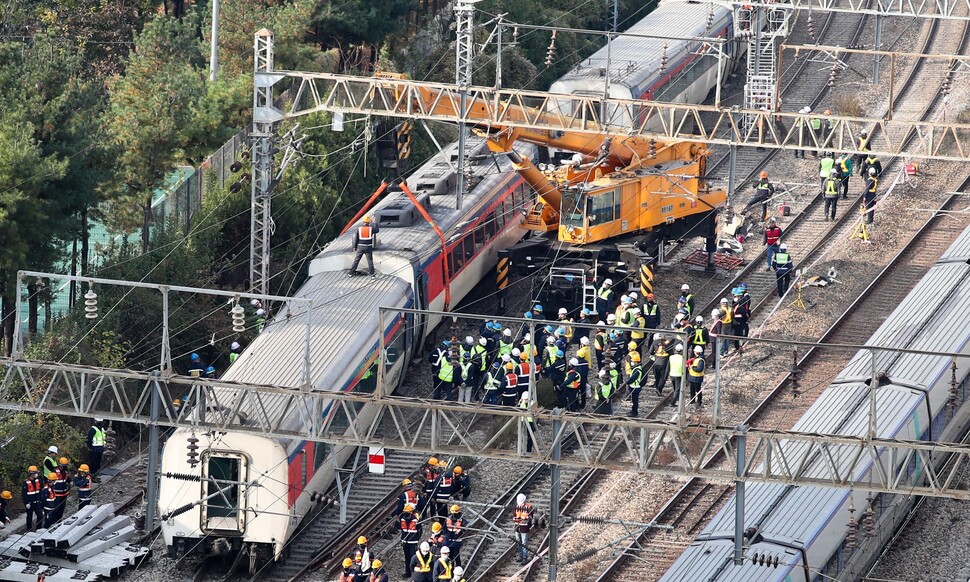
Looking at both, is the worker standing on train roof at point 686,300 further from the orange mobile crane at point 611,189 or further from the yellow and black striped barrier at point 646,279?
the orange mobile crane at point 611,189

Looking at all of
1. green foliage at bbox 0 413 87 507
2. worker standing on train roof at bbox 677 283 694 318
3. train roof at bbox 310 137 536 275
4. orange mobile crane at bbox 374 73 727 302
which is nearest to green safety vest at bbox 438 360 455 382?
train roof at bbox 310 137 536 275

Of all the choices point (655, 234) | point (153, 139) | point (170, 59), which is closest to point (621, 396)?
point (655, 234)

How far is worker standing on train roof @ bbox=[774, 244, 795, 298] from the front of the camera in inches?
1805

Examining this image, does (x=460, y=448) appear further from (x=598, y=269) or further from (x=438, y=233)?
(x=598, y=269)

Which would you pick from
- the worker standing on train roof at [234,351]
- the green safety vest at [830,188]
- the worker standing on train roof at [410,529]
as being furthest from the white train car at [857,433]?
the worker standing on train roof at [234,351]

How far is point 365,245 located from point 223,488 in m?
8.00

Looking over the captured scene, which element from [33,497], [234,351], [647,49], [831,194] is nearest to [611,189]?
[831,194]

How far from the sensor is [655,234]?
1859 inches

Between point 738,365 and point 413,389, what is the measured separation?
752cm

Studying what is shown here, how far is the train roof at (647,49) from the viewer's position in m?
53.3

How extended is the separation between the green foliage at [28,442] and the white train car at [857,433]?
14.1 metres

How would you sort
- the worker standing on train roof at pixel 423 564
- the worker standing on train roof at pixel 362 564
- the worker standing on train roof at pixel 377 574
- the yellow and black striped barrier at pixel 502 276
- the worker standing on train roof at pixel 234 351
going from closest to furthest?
the worker standing on train roof at pixel 377 574 < the worker standing on train roof at pixel 362 564 < the worker standing on train roof at pixel 423 564 < the worker standing on train roof at pixel 234 351 < the yellow and black striped barrier at pixel 502 276

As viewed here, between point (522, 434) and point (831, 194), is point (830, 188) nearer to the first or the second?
point (831, 194)

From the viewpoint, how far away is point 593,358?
141ft
